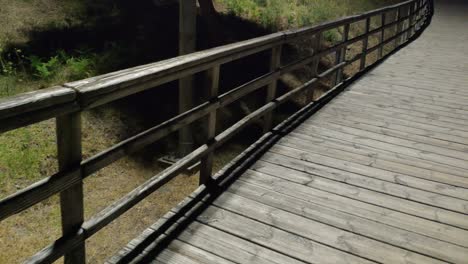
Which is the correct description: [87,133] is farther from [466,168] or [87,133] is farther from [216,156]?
[466,168]

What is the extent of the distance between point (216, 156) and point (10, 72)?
6.22 meters

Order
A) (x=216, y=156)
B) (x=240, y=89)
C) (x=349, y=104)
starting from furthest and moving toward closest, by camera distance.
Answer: (x=216, y=156) < (x=349, y=104) < (x=240, y=89)

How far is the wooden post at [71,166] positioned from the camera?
248cm

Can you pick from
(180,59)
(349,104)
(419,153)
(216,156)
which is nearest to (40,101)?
(180,59)

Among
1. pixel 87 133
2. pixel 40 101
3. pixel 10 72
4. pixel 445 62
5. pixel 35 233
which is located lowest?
pixel 35 233

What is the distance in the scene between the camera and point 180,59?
354 cm

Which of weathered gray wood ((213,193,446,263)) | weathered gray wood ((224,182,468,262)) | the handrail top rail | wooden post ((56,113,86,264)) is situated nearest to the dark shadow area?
weathered gray wood ((224,182,468,262))

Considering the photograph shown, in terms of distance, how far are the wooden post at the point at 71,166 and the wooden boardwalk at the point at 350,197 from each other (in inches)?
26.3

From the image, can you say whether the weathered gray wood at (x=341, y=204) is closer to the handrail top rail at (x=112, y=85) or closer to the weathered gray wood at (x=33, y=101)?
the handrail top rail at (x=112, y=85)

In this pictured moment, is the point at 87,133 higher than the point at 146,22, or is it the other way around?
the point at 146,22

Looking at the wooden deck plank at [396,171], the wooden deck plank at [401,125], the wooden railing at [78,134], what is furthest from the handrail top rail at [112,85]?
the wooden deck plank at [401,125]

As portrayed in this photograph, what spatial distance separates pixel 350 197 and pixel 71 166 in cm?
261

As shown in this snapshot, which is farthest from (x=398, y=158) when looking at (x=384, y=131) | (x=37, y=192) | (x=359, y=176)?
(x=37, y=192)

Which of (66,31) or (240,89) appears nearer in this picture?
(240,89)
